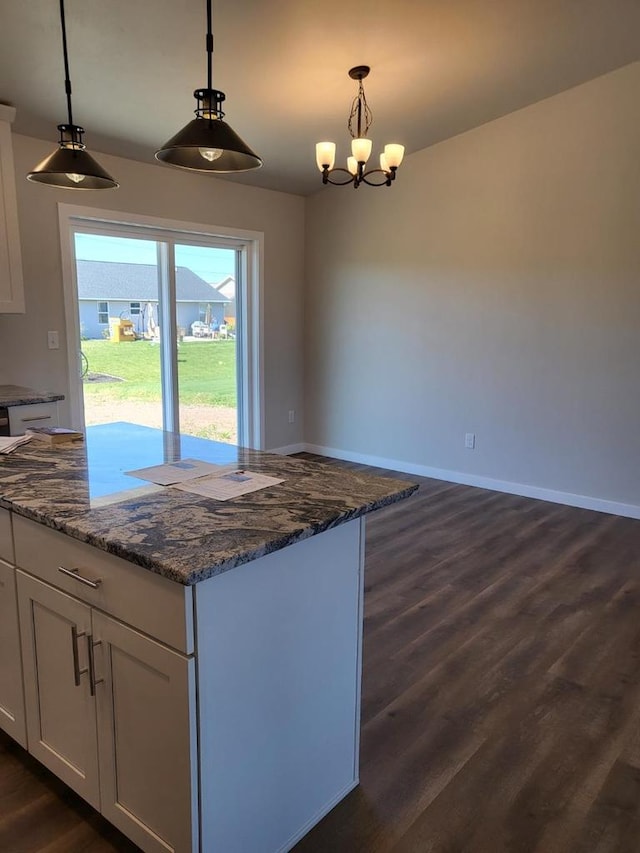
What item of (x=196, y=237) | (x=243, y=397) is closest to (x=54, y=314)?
(x=196, y=237)

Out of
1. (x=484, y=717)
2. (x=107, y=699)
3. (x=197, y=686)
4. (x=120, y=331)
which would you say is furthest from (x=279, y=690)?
(x=120, y=331)

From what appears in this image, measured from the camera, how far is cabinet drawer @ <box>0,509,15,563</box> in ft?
5.54

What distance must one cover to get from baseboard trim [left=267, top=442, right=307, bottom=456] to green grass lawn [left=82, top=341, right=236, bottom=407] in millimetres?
670

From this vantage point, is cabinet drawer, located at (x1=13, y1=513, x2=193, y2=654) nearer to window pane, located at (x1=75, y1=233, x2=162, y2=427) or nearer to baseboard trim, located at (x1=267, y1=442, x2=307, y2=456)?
window pane, located at (x1=75, y1=233, x2=162, y2=427)

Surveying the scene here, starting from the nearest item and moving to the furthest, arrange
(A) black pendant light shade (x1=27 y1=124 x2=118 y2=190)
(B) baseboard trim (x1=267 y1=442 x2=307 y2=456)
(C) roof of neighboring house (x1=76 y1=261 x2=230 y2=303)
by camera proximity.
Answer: (A) black pendant light shade (x1=27 y1=124 x2=118 y2=190), (C) roof of neighboring house (x1=76 y1=261 x2=230 y2=303), (B) baseboard trim (x1=267 y1=442 x2=307 y2=456)

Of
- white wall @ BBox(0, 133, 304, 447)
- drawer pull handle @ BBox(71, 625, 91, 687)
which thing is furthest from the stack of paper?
white wall @ BBox(0, 133, 304, 447)

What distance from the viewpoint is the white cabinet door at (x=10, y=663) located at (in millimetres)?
1732

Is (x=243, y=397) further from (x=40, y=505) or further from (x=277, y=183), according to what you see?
(x=40, y=505)

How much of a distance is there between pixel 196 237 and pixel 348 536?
156 inches

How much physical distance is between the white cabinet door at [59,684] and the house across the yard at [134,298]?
3015 mm

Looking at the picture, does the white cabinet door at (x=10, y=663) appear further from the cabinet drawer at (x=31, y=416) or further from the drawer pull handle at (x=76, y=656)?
the cabinet drawer at (x=31, y=416)

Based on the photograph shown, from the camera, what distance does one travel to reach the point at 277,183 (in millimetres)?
5234

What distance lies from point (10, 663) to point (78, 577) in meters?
0.61

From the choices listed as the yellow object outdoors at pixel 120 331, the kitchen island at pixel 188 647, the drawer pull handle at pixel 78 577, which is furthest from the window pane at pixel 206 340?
the drawer pull handle at pixel 78 577
